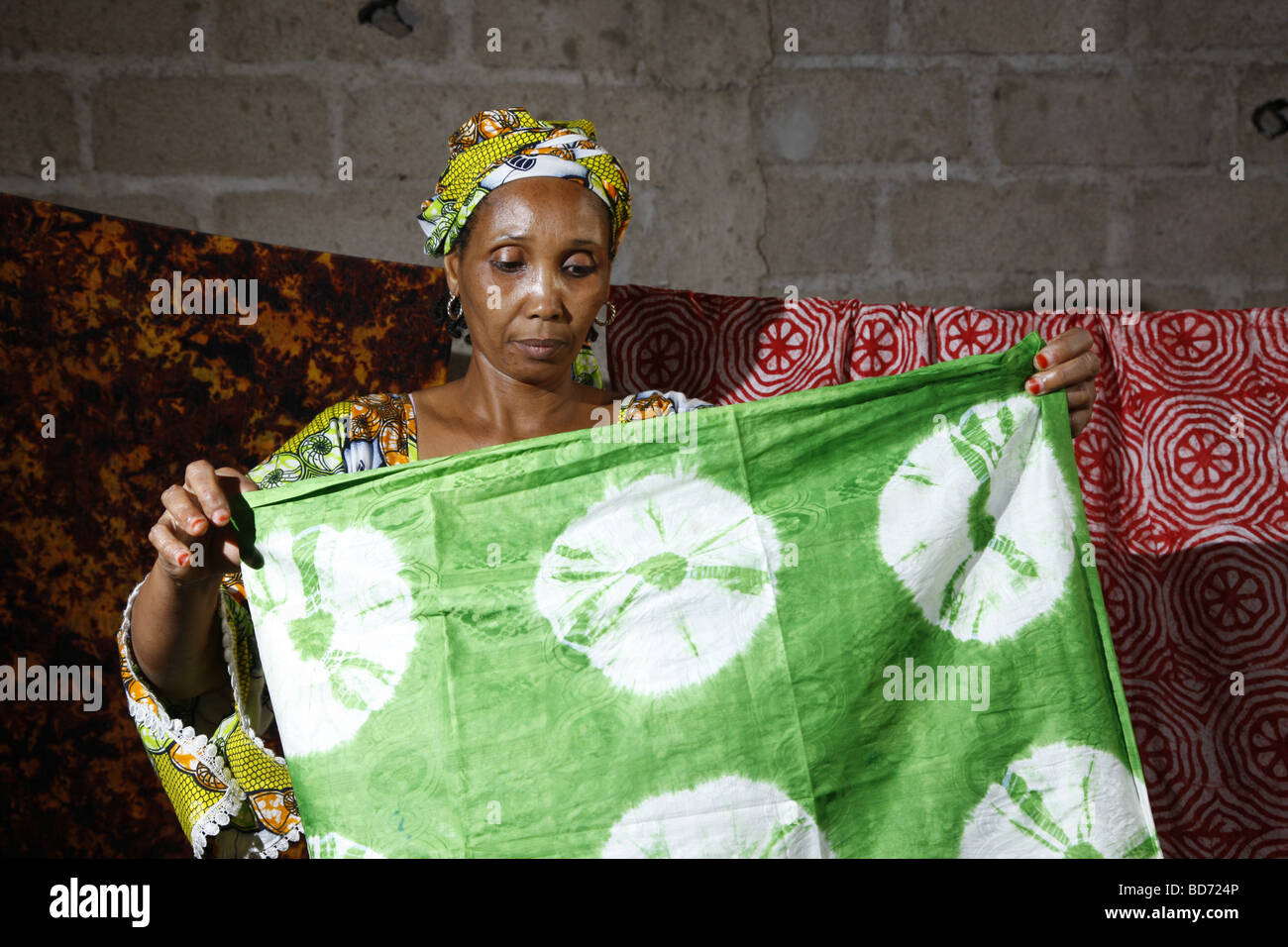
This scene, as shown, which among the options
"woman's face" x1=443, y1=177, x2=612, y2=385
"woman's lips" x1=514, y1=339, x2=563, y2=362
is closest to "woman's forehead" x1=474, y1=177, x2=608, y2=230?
"woman's face" x1=443, y1=177, x2=612, y2=385

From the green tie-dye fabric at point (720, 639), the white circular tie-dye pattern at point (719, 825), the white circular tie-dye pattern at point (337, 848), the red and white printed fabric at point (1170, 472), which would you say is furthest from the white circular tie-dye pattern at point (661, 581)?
the red and white printed fabric at point (1170, 472)

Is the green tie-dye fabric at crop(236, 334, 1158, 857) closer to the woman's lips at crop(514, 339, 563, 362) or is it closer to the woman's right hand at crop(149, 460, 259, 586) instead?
the woman's right hand at crop(149, 460, 259, 586)

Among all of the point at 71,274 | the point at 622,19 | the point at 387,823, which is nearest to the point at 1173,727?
the point at 387,823

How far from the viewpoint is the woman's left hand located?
48.5 inches

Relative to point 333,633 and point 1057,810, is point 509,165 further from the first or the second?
point 1057,810

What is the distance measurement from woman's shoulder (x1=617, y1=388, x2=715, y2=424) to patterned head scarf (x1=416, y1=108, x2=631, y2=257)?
0.72 feet

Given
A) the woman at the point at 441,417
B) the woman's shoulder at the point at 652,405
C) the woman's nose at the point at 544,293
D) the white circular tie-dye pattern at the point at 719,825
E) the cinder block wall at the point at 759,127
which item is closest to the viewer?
the white circular tie-dye pattern at the point at 719,825

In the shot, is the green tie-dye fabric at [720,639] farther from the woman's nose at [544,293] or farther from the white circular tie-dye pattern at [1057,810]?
the woman's nose at [544,293]

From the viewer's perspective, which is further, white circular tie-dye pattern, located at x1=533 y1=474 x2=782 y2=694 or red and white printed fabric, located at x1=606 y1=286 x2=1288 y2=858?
red and white printed fabric, located at x1=606 y1=286 x2=1288 y2=858

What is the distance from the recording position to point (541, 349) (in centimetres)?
148

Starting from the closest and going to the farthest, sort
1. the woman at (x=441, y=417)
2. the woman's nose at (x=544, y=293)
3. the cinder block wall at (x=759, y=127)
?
the woman at (x=441, y=417) → the woman's nose at (x=544, y=293) → the cinder block wall at (x=759, y=127)

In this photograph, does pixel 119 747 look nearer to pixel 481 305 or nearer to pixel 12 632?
pixel 12 632

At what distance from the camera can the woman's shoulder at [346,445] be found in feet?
4.75

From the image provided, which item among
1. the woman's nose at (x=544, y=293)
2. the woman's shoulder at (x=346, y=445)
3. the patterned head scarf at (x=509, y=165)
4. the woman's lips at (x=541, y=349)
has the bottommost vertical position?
the woman's shoulder at (x=346, y=445)
